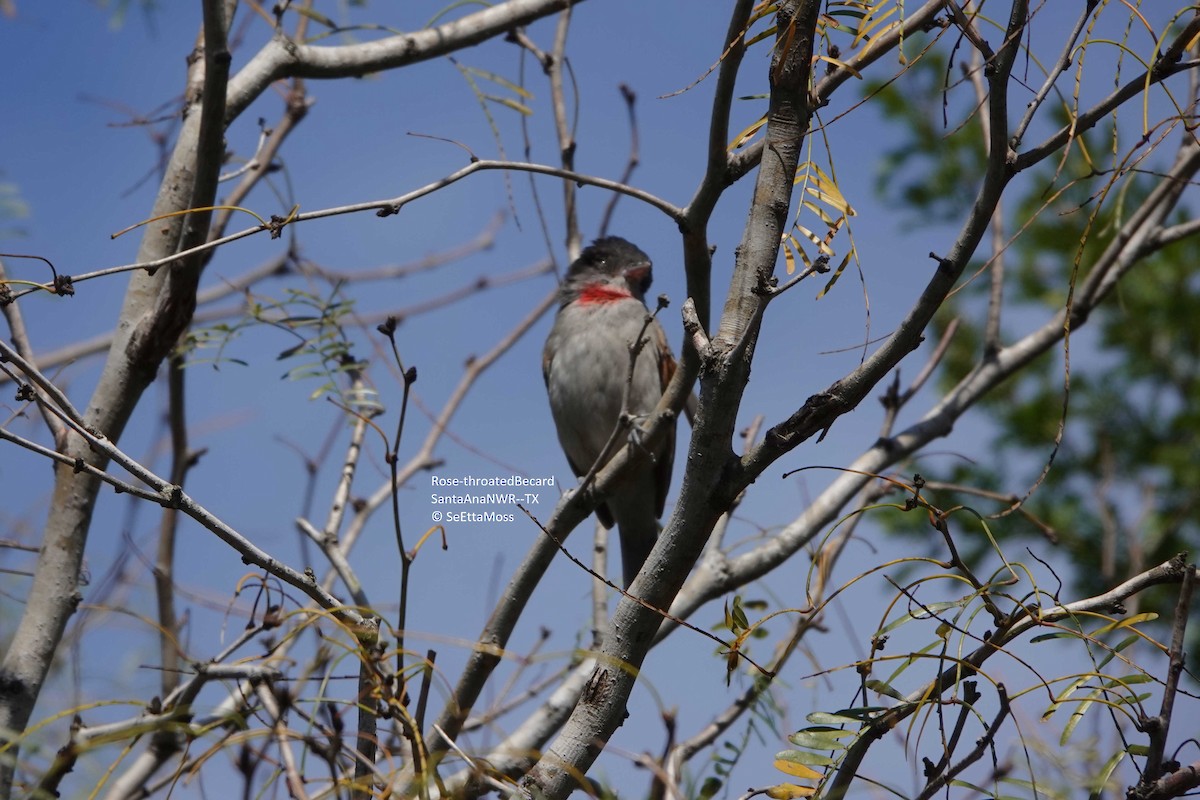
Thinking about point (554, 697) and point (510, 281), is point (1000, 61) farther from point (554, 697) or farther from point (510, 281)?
point (510, 281)

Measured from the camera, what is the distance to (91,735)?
346 centimetres

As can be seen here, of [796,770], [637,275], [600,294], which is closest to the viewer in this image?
[796,770]

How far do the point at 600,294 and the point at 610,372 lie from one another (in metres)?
0.71

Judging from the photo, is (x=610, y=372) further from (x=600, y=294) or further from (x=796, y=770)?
(x=796, y=770)

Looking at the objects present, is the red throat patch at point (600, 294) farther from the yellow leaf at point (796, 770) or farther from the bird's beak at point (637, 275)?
the yellow leaf at point (796, 770)

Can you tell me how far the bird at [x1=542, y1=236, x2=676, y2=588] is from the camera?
721 centimetres

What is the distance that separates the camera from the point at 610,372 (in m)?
7.30

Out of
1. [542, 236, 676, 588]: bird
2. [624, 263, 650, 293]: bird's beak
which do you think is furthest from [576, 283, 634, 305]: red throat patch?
[624, 263, 650, 293]: bird's beak

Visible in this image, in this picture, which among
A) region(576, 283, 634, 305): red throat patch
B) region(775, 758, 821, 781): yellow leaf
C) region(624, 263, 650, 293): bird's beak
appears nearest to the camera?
region(775, 758, 821, 781): yellow leaf

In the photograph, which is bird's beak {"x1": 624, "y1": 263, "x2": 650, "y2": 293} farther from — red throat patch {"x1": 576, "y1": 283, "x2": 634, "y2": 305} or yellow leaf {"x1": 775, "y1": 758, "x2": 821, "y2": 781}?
yellow leaf {"x1": 775, "y1": 758, "x2": 821, "y2": 781}

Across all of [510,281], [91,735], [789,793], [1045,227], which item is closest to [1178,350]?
[1045,227]

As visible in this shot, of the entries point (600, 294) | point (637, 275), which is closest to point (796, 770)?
point (600, 294)

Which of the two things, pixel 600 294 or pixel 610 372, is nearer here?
pixel 610 372

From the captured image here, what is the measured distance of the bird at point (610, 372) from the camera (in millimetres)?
7207
